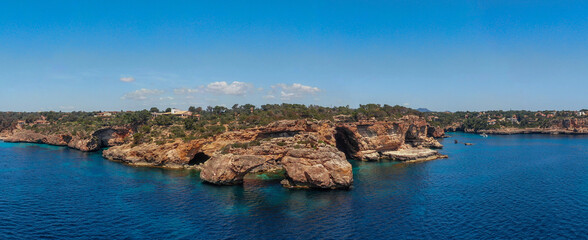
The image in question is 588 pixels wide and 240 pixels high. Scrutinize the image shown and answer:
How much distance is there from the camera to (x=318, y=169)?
5447cm

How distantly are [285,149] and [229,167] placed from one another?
38.0 feet

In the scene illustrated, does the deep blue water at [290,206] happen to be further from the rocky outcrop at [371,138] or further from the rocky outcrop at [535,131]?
the rocky outcrop at [535,131]

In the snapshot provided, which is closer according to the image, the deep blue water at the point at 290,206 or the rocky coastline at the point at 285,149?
the deep blue water at the point at 290,206

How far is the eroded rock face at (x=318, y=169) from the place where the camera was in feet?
178

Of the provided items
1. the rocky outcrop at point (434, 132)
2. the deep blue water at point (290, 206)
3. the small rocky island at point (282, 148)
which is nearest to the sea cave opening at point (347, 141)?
the small rocky island at point (282, 148)

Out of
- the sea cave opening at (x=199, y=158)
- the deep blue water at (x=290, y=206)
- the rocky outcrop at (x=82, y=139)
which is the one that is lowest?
the deep blue water at (x=290, y=206)

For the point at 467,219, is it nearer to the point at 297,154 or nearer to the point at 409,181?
the point at 409,181

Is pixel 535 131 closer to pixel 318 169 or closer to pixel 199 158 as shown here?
pixel 318 169

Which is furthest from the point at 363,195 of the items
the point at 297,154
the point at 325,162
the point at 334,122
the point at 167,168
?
the point at 167,168

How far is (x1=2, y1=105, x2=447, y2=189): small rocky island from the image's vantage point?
55.5 metres

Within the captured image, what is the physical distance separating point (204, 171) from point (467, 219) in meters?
40.5

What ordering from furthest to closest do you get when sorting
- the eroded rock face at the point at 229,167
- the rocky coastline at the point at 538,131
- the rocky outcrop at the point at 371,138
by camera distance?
1. the rocky coastline at the point at 538,131
2. the rocky outcrop at the point at 371,138
3. the eroded rock face at the point at 229,167

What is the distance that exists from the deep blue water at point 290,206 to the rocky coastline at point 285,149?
9.91ft

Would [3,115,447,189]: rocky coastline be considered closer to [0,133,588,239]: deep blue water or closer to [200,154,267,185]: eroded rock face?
[200,154,267,185]: eroded rock face
